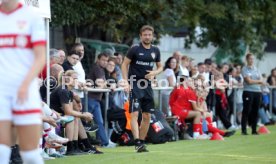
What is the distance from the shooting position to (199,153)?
42.8 feet

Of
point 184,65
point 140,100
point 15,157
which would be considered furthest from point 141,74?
point 184,65

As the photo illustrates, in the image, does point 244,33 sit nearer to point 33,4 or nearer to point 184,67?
point 184,67

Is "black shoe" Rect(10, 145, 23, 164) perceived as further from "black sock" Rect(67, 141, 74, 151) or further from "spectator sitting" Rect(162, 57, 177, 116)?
"spectator sitting" Rect(162, 57, 177, 116)

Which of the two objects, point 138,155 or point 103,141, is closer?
point 138,155

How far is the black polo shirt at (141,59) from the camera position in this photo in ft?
43.0

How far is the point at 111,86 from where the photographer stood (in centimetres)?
1602

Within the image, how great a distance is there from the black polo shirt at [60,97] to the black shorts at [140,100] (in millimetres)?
1031

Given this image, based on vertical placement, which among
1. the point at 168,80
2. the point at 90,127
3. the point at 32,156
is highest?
the point at 168,80

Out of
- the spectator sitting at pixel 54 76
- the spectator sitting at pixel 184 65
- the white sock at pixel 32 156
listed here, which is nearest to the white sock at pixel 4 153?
the white sock at pixel 32 156

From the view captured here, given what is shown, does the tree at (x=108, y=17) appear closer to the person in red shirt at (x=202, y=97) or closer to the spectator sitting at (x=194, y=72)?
the spectator sitting at (x=194, y=72)

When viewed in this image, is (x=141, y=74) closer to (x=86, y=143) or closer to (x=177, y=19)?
(x=86, y=143)

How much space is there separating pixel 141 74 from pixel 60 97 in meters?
1.46

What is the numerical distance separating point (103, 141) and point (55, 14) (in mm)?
4714

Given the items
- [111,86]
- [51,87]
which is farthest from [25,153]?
[111,86]
